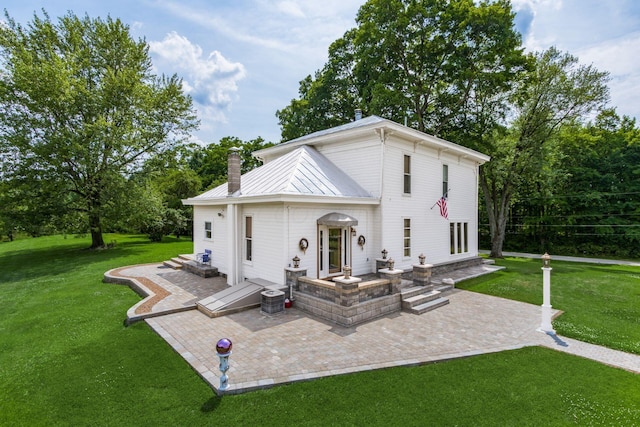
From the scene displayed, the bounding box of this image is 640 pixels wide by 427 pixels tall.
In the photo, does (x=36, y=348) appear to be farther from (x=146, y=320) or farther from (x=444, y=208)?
(x=444, y=208)

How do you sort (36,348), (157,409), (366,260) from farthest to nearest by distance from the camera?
(366,260)
(36,348)
(157,409)

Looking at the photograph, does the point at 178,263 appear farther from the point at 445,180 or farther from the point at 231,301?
the point at 445,180

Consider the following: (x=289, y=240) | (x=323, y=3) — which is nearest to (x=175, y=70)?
(x=323, y=3)

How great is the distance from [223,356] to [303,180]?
6.35m

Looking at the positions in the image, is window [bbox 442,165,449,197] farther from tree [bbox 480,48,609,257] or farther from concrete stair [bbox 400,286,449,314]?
tree [bbox 480,48,609,257]

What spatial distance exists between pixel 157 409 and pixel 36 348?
415cm

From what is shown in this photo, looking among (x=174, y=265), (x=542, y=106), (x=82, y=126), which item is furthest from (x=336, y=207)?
(x=82, y=126)

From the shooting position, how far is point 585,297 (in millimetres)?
10711

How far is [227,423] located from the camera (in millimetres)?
4039

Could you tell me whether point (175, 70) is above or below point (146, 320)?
above

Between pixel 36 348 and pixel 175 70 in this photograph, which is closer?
pixel 36 348

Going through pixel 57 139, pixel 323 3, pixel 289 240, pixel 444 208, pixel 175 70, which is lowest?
pixel 289 240

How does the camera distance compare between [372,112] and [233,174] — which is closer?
[233,174]

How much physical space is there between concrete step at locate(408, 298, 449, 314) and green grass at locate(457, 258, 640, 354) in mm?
2838
